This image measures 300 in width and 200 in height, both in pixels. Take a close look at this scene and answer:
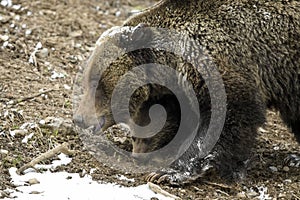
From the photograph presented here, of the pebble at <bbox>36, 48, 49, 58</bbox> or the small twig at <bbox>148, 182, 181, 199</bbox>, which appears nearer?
the small twig at <bbox>148, 182, 181, 199</bbox>

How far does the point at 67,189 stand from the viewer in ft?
19.0

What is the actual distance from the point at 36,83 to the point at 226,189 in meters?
2.59

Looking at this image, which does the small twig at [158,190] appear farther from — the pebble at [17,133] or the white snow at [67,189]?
the pebble at [17,133]

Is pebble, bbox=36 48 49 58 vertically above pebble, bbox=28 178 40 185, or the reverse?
pebble, bbox=36 48 49 58

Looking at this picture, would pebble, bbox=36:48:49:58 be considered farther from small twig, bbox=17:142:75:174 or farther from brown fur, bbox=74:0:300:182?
small twig, bbox=17:142:75:174

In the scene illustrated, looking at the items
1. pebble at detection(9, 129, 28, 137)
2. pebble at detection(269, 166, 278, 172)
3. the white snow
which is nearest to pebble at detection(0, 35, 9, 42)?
pebble at detection(9, 129, 28, 137)

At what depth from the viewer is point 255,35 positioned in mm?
6523

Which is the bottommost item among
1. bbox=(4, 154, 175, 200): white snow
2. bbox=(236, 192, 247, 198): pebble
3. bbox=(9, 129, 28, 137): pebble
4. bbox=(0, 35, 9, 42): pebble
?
bbox=(4, 154, 175, 200): white snow

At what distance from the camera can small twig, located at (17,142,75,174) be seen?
6016 mm

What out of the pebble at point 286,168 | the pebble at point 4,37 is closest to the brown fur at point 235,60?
the pebble at point 286,168

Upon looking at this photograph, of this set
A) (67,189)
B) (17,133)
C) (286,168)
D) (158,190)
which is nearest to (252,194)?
(286,168)

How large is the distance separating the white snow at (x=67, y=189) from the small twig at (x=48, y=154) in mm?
44

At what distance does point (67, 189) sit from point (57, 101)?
6.11 feet

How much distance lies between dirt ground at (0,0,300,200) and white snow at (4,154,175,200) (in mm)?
114
